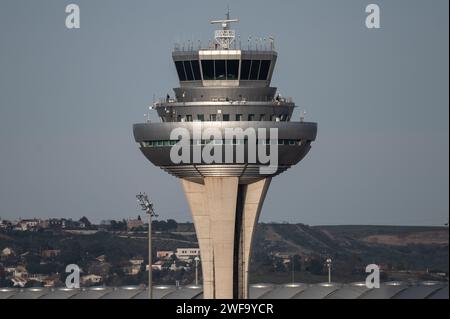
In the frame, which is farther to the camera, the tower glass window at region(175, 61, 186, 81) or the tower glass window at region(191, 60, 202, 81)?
the tower glass window at region(175, 61, 186, 81)

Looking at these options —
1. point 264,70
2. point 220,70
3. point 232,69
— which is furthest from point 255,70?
point 220,70

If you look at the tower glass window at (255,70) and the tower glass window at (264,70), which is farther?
the tower glass window at (264,70)

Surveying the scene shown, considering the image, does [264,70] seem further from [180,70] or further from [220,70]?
[180,70]

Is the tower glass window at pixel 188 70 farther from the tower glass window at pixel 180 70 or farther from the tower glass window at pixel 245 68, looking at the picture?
the tower glass window at pixel 245 68

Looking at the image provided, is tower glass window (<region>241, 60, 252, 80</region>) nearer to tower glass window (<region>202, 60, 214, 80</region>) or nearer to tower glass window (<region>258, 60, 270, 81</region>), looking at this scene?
tower glass window (<region>258, 60, 270, 81</region>)
